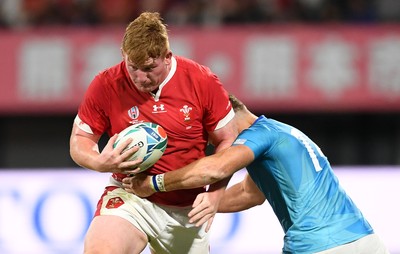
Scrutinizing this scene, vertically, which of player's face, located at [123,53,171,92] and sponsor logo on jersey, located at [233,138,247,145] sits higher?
player's face, located at [123,53,171,92]

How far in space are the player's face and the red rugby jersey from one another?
11 cm

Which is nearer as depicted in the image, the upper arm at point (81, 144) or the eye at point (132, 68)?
the eye at point (132, 68)

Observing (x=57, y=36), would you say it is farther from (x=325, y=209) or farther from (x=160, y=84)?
(x=325, y=209)

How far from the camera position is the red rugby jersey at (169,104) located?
5.27 metres

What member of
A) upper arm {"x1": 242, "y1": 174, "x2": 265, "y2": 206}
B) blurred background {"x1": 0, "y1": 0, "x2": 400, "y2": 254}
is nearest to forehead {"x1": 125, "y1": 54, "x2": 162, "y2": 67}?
upper arm {"x1": 242, "y1": 174, "x2": 265, "y2": 206}

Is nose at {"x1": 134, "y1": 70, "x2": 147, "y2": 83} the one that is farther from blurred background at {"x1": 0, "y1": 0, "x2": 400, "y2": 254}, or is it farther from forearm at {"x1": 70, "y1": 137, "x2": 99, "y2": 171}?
blurred background at {"x1": 0, "y1": 0, "x2": 400, "y2": 254}

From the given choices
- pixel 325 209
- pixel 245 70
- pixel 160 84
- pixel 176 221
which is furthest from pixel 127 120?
pixel 245 70

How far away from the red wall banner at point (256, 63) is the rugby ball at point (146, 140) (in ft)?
18.3

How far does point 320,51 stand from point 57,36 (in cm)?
297

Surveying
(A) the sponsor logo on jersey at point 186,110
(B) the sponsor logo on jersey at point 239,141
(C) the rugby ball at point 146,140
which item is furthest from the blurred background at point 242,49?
(B) the sponsor logo on jersey at point 239,141

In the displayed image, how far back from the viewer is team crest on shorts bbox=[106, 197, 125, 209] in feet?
17.5

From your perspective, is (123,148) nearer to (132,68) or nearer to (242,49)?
(132,68)

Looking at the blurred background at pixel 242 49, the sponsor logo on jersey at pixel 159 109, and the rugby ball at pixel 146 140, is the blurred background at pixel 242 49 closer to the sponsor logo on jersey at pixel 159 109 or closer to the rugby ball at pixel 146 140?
the sponsor logo on jersey at pixel 159 109

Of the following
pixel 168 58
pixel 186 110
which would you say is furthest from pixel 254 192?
pixel 168 58
